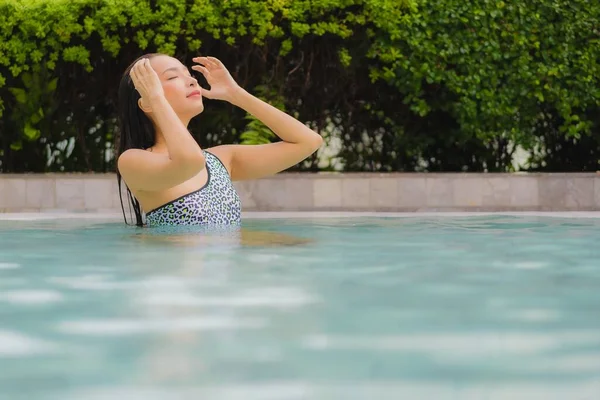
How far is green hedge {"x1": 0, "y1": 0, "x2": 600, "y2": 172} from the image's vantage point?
34.3 feet

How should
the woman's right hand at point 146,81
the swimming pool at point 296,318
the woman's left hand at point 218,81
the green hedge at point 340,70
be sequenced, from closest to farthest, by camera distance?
the swimming pool at point 296,318
the woman's right hand at point 146,81
the woman's left hand at point 218,81
the green hedge at point 340,70

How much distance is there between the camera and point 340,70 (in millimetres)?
11008

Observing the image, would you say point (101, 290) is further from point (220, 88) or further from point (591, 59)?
point (591, 59)

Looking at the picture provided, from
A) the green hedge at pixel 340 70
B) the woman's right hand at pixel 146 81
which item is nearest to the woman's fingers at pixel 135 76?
the woman's right hand at pixel 146 81

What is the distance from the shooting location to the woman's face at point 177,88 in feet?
20.4

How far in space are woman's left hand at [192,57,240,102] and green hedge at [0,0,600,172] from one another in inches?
146

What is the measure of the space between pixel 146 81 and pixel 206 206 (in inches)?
38.5

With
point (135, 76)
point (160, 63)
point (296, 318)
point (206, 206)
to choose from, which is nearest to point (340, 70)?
point (206, 206)

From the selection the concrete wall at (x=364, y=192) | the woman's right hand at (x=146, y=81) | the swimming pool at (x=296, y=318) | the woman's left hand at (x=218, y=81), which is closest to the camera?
the swimming pool at (x=296, y=318)

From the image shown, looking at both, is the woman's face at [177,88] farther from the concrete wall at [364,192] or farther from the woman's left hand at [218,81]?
the concrete wall at [364,192]

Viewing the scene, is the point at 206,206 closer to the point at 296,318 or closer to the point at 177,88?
the point at 177,88

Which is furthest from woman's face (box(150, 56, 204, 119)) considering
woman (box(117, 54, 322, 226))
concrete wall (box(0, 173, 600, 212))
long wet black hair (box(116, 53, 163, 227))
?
concrete wall (box(0, 173, 600, 212))


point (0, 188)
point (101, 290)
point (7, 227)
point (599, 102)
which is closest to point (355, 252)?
point (101, 290)

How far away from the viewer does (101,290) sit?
4.27m
